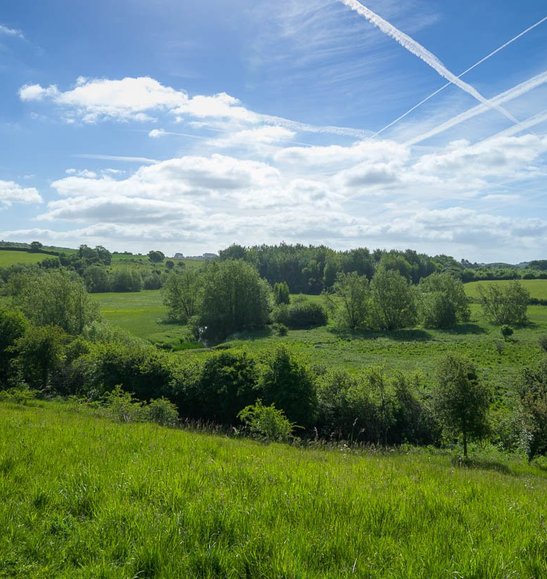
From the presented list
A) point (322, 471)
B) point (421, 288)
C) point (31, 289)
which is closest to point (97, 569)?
point (322, 471)

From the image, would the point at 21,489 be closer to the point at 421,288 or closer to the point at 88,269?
the point at 421,288

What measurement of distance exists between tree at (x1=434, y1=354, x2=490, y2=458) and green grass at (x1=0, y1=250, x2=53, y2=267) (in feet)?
469

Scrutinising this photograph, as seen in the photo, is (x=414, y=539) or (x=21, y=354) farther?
(x=21, y=354)

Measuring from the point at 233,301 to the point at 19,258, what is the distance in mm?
99783

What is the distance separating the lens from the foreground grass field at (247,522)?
3639mm

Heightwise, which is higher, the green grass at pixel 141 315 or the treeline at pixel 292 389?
the treeline at pixel 292 389

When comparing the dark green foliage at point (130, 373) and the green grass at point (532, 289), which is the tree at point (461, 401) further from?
the green grass at point (532, 289)

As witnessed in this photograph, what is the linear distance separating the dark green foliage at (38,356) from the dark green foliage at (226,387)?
442 inches

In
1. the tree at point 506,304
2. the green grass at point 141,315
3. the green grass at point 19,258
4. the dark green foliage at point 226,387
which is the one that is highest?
the green grass at point 19,258

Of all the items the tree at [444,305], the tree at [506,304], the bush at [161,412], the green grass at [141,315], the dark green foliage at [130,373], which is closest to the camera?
the bush at [161,412]

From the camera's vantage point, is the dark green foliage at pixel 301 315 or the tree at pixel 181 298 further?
the tree at pixel 181 298

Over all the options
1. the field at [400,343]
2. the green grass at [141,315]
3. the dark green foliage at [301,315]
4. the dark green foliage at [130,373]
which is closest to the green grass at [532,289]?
the field at [400,343]

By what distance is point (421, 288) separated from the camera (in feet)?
369

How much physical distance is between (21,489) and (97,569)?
2.32m
